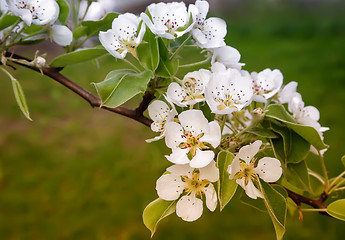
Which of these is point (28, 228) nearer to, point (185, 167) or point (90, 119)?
point (90, 119)

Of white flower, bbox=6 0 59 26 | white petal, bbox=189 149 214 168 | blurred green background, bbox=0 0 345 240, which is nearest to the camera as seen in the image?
white petal, bbox=189 149 214 168

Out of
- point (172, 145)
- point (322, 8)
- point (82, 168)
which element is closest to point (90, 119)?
point (82, 168)

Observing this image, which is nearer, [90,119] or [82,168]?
[82,168]

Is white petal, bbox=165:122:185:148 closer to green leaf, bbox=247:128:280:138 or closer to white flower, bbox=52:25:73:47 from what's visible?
green leaf, bbox=247:128:280:138

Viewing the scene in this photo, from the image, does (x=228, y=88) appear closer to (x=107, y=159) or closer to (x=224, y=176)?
(x=224, y=176)

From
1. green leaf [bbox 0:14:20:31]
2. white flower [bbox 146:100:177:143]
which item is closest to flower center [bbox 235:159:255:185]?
white flower [bbox 146:100:177:143]

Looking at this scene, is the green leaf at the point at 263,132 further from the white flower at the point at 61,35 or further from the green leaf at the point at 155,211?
the white flower at the point at 61,35

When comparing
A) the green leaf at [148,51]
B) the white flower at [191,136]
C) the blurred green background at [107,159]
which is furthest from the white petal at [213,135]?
the blurred green background at [107,159]

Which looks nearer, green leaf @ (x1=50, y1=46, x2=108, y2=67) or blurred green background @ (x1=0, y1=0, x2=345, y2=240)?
green leaf @ (x1=50, y1=46, x2=108, y2=67)
